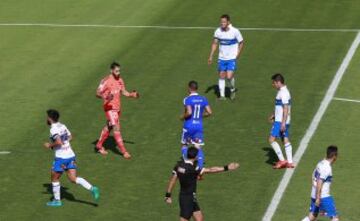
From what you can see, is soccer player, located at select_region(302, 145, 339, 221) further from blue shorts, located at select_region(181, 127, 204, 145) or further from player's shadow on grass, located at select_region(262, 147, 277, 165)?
player's shadow on grass, located at select_region(262, 147, 277, 165)

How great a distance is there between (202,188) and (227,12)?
17300 mm

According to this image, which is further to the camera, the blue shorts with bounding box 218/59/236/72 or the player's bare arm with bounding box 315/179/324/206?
the blue shorts with bounding box 218/59/236/72

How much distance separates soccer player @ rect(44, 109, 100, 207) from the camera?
23.2 metres

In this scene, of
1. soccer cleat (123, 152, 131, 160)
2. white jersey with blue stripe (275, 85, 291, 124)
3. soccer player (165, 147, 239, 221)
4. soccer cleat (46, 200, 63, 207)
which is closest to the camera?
soccer player (165, 147, 239, 221)

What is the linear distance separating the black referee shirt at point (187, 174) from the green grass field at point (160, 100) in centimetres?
228

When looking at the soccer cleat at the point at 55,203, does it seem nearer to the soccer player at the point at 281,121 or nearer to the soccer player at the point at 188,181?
the soccer player at the point at 188,181

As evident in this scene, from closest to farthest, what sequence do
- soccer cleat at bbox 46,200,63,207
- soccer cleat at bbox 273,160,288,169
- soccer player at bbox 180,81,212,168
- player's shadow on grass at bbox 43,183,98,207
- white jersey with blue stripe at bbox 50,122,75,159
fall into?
white jersey with blue stripe at bbox 50,122,75,159, soccer cleat at bbox 46,200,63,207, player's shadow on grass at bbox 43,183,98,207, soccer player at bbox 180,81,212,168, soccer cleat at bbox 273,160,288,169

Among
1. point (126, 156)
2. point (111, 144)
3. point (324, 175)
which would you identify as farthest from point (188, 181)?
point (111, 144)

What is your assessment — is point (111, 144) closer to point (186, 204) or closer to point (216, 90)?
point (216, 90)

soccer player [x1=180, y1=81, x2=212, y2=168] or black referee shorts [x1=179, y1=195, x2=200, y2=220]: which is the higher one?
soccer player [x1=180, y1=81, x2=212, y2=168]

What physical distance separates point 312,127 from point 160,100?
17.5ft

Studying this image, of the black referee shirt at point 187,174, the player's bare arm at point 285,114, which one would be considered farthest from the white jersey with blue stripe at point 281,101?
the black referee shirt at point 187,174

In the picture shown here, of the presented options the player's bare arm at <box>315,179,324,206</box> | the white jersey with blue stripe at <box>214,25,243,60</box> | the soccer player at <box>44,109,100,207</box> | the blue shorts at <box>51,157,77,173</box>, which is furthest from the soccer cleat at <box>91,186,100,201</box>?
the white jersey with blue stripe at <box>214,25,243,60</box>

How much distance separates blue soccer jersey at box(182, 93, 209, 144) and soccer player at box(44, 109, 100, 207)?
2978mm
